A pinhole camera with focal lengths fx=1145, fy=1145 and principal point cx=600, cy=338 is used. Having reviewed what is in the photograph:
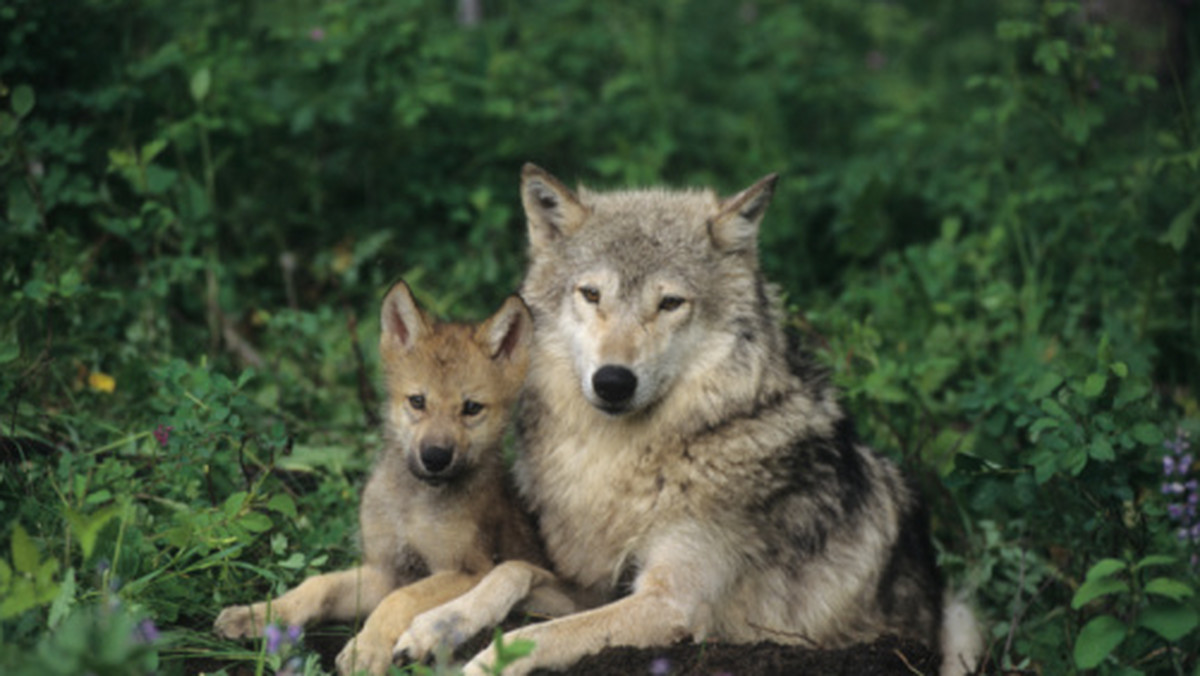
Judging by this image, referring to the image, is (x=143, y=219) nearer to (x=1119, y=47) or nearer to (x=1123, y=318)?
(x=1123, y=318)

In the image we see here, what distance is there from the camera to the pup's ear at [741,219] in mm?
4254

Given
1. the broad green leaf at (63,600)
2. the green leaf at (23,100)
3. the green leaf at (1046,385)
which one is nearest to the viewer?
the broad green leaf at (63,600)

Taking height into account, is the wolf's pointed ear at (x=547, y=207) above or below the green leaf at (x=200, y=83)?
below

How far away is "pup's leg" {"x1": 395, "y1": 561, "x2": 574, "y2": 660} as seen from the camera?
350cm

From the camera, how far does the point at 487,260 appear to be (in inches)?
261

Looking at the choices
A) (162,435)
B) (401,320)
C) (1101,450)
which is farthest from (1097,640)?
(162,435)

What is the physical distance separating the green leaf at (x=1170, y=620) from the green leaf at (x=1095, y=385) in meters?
0.78

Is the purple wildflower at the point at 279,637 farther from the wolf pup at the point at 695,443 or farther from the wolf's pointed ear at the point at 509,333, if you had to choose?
the wolf's pointed ear at the point at 509,333

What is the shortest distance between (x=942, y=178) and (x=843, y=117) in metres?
1.22

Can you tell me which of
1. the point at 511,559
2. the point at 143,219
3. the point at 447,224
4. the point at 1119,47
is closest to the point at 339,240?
the point at 447,224

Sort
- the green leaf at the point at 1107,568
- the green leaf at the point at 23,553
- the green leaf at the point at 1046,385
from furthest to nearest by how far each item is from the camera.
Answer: the green leaf at the point at 1046,385 < the green leaf at the point at 1107,568 < the green leaf at the point at 23,553

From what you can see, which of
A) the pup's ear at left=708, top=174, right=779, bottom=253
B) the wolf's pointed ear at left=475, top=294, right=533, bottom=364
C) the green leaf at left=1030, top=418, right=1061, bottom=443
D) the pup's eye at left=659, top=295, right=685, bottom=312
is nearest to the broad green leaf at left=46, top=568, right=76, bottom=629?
the wolf's pointed ear at left=475, top=294, right=533, bottom=364

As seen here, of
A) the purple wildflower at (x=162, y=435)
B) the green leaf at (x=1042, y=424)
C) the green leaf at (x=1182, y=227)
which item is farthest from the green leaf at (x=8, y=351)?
the green leaf at (x=1182, y=227)

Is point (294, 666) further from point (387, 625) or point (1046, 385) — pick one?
point (1046, 385)
